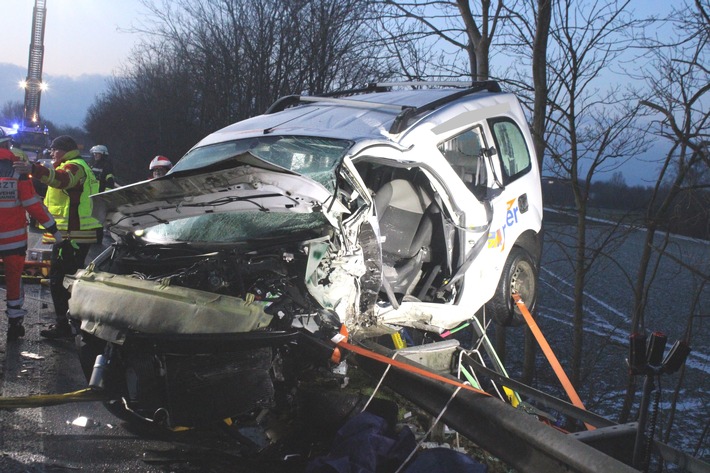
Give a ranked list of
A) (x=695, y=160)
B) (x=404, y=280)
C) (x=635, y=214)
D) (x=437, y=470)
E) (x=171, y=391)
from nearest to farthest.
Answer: (x=437, y=470)
(x=171, y=391)
(x=404, y=280)
(x=695, y=160)
(x=635, y=214)

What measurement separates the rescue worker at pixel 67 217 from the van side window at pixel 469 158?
133 inches

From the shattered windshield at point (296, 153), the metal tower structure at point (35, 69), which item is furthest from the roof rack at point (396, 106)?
the metal tower structure at point (35, 69)

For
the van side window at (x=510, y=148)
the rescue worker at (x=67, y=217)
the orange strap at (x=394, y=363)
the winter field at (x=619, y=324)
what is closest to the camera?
the orange strap at (x=394, y=363)

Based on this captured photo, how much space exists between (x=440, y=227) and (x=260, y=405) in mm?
1981

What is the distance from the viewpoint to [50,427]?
13.2ft

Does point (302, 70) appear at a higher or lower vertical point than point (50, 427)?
higher

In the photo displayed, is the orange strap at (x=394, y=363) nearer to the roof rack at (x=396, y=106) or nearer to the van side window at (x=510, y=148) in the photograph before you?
the roof rack at (x=396, y=106)

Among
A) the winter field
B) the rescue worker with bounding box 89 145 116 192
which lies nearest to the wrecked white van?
the rescue worker with bounding box 89 145 116 192

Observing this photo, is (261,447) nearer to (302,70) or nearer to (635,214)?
(635,214)

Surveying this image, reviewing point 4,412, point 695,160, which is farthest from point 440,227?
point 695,160

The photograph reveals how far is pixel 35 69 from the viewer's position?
2833 centimetres

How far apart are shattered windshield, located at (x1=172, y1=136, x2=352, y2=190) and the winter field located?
6796mm

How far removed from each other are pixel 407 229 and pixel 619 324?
30.5 feet

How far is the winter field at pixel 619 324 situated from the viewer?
11.4m
